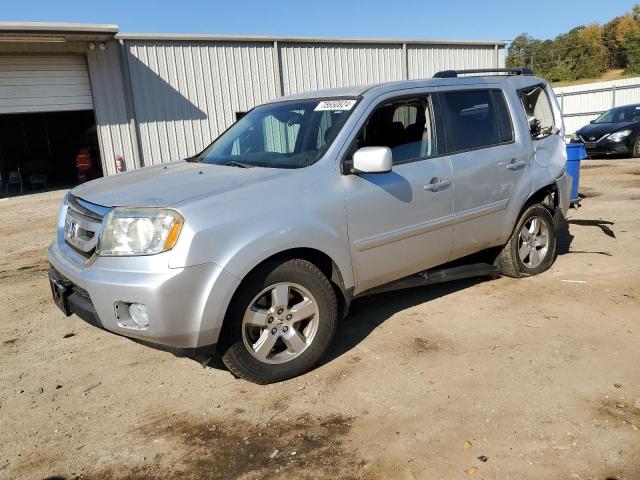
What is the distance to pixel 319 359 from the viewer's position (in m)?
3.66

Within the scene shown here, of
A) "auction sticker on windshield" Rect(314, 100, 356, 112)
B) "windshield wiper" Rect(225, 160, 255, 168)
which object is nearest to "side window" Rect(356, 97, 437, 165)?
"auction sticker on windshield" Rect(314, 100, 356, 112)

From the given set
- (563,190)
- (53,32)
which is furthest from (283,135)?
(53,32)

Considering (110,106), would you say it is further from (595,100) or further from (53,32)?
(595,100)

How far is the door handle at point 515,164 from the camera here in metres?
4.75

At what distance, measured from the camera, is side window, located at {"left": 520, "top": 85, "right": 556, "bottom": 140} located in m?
5.21

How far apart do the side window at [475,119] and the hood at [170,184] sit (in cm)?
159

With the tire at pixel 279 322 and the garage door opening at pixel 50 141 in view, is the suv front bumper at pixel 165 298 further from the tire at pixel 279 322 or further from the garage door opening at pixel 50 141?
the garage door opening at pixel 50 141

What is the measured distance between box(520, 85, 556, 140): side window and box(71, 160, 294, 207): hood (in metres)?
2.84

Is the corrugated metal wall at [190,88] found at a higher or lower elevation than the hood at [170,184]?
higher

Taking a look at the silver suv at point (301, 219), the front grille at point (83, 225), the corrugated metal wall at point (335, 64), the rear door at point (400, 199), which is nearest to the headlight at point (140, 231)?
the silver suv at point (301, 219)

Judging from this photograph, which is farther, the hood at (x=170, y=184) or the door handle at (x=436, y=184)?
the door handle at (x=436, y=184)

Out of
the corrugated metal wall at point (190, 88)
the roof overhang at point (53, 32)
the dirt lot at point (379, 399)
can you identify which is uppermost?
the roof overhang at point (53, 32)

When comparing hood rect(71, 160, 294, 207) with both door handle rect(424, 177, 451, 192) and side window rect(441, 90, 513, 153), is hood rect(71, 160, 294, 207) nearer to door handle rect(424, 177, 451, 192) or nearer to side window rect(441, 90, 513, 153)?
door handle rect(424, 177, 451, 192)

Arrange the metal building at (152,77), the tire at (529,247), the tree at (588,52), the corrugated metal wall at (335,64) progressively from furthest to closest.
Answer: the tree at (588,52)
the corrugated metal wall at (335,64)
the metal building at (152,77)
the tire at (529,247)
